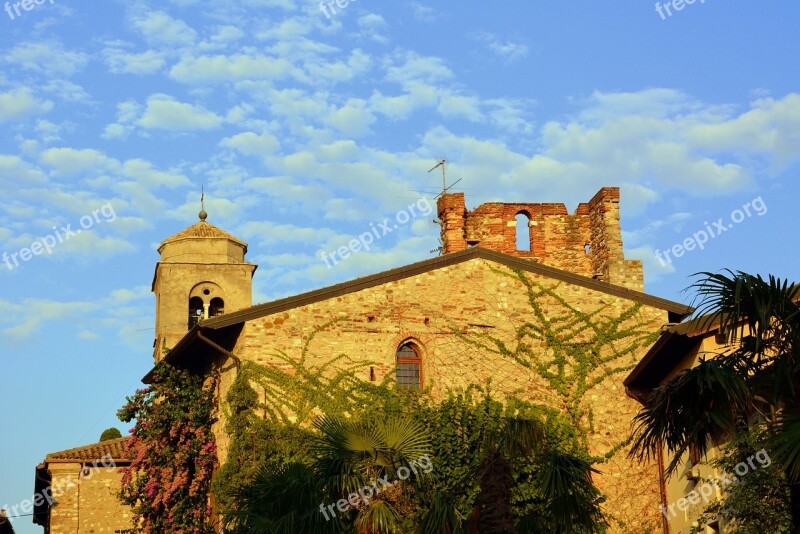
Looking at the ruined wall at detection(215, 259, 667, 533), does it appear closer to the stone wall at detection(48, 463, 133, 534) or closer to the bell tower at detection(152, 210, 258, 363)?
the stone wall at detection(48, 463, 133, 534)

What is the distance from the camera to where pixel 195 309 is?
38344mm

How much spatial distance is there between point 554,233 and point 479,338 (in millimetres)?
8089

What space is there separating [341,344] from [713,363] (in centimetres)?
1099

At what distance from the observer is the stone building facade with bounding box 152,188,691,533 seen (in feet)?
73.0

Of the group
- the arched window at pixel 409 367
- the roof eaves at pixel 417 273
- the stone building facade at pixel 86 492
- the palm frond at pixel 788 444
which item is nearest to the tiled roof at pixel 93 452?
the stone building facade at pixel 86 492

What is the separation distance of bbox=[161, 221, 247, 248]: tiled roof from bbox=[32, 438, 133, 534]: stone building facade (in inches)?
402

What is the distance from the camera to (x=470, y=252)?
2372 centimetres

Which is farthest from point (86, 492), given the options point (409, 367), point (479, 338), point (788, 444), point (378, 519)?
point (788, 444)

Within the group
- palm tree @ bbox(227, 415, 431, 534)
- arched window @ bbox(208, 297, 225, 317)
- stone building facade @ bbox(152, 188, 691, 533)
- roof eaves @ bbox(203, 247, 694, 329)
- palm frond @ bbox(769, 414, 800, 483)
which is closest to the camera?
palm frond @ bbox(769, 414, 800, 483)

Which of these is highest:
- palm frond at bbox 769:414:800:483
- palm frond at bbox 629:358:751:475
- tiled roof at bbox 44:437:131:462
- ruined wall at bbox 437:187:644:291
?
ruined wall at bbox 437:187:644:291

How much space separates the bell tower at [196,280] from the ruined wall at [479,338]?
14953 millimetres

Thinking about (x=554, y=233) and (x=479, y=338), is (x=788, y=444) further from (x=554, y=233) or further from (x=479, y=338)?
(x=554, y=233)

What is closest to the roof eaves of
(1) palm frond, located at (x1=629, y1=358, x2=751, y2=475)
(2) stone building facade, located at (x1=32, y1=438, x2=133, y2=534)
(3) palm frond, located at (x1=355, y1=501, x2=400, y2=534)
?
(3) palm frond, located at (x1=355, y1=501, x2=400, y2=534)

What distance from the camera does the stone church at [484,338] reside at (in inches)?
878
